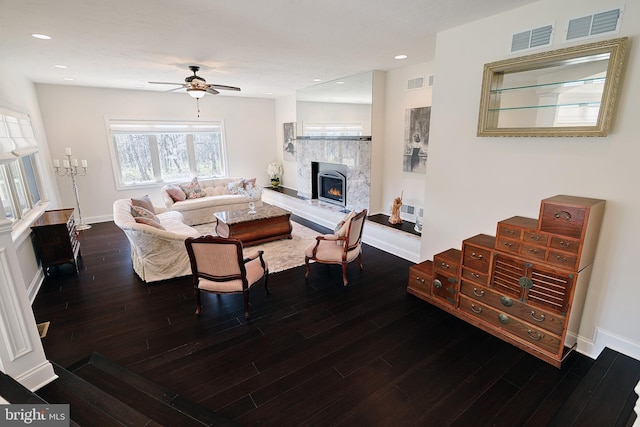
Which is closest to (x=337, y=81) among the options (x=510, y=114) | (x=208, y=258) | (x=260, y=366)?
(x=510, y=114)

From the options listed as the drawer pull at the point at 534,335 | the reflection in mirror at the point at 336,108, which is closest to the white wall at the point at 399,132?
the reflection in mirror at the point at 336,108

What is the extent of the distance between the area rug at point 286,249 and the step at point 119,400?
7.16 feet

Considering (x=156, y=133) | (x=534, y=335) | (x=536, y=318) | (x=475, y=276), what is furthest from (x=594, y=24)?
(x=156, y=133)

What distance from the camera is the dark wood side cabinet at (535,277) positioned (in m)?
2.37

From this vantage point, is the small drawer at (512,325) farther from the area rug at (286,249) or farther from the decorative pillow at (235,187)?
the decorative pillow at (235,187)

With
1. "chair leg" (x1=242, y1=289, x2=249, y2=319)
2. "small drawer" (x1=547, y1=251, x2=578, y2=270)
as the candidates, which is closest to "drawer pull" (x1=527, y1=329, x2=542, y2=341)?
"small drawer" (x1=547, y1=251, x2=578, y2=270)

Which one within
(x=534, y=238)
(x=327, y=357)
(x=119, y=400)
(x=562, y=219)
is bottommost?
(x=327, y=357)

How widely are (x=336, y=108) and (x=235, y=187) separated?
3102mm

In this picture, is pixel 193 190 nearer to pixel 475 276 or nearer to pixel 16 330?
pixel 16 330

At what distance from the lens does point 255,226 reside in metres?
5.22

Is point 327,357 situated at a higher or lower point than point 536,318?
lower

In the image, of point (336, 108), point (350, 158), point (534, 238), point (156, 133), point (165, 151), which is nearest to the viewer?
point (534, 238)

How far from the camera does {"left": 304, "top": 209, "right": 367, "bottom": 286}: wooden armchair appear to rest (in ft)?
12.6

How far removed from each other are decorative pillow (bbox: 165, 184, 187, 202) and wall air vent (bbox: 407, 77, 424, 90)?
16.8ft
